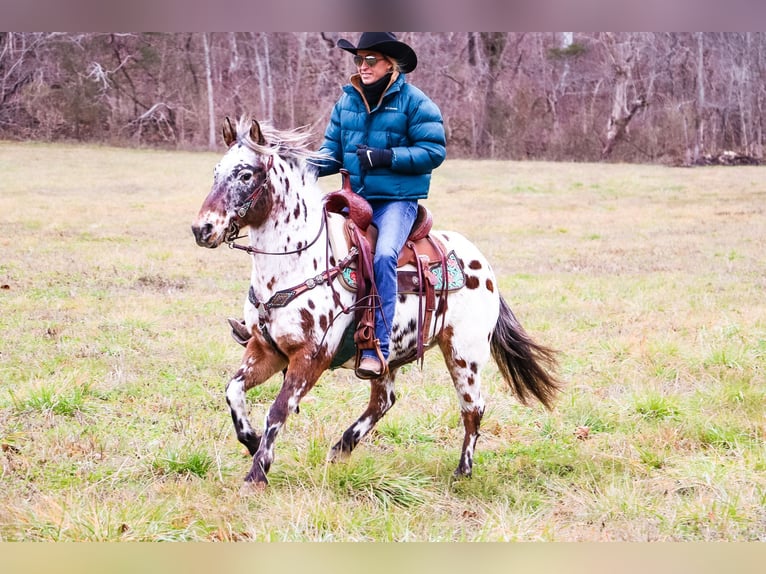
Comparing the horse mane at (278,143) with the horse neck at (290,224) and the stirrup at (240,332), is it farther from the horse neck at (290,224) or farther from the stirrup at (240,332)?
the stirrup at (240,332)

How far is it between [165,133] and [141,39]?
1.18 m

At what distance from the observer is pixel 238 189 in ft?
9.43

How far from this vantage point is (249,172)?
2.90 meters

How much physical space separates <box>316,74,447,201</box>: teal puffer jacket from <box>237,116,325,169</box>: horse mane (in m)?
0.16

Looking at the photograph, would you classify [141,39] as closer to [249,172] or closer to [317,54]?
[317,54]

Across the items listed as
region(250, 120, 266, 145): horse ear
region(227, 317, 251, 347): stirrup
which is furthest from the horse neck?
region(227, 317, 251, 347): stirrup

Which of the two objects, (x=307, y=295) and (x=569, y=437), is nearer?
(x=307, y=295)

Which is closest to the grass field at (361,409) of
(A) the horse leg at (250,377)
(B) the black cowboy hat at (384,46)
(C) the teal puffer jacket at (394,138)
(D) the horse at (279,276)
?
(A) the horse leg at (250,377)

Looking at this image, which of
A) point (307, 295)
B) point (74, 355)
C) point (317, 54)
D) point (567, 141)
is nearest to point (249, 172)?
point (307, 295)

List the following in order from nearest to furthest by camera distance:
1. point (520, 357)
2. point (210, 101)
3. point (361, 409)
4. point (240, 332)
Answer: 1. point (240, 332)
2. point (520, 357)
3. point (361, 409)
4. point (210, 101)

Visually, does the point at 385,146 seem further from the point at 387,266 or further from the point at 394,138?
the point at 387,266

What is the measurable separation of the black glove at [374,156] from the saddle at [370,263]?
0.37 ft

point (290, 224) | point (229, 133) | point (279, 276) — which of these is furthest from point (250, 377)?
point (229, 133)

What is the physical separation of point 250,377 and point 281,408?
0.19 m
